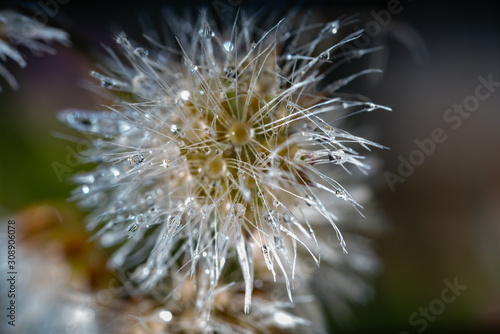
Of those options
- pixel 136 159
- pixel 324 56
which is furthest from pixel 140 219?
pixel 324 56

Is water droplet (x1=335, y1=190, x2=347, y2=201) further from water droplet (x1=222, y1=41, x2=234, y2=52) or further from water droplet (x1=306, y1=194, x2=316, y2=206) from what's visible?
water droplet (x1=222, y1=41, x2=234, y2=52)

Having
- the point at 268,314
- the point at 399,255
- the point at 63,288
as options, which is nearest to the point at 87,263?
the point at 63,288

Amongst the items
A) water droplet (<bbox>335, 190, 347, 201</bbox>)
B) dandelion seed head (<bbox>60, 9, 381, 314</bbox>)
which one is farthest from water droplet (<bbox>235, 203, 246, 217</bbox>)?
water droplet (<bbox>335, 190, 347, 201</bbox>)

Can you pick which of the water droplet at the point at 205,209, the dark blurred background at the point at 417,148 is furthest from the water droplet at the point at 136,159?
the dark blurred background at the point at 417,148

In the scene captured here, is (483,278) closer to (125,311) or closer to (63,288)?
(125,311)

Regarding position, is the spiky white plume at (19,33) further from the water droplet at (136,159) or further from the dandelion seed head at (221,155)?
the water droplet at (136,159)

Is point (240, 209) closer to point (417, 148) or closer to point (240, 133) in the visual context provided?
point (240, 133)
